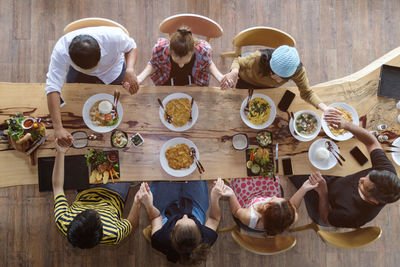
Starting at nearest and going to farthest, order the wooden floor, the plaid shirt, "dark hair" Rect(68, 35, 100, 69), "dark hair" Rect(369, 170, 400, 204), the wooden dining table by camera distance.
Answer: "dark hair" Rect(68, 35, 100, 69), "dark hair" Rect(369, 170, 400, 204), the wooden dining table, the plaid shirt, the wooden floor

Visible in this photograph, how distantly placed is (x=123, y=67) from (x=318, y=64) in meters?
2.45

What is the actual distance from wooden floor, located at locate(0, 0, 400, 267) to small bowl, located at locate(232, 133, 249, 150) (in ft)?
4.05

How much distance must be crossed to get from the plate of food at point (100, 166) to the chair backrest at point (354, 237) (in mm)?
1794

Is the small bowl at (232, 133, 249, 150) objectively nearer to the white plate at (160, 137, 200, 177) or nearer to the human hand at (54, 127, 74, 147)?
the white plate at (160, 137, 200, 177)

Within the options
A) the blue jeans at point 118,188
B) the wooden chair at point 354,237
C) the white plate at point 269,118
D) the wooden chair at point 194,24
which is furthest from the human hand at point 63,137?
the wooden chair at point 354,237

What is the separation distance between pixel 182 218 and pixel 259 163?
732mm

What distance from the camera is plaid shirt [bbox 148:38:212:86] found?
7.83 feet

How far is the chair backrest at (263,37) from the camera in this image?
96.4 inches

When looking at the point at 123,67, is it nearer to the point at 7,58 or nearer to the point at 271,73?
the point at 271,73

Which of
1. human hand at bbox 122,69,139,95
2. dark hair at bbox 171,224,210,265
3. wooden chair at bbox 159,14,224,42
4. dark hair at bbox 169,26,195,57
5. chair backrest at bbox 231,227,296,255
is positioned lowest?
chair backrest at bbox 231,227,296,255

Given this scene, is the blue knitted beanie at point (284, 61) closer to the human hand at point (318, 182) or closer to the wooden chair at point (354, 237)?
the human hand at point (318, 182)

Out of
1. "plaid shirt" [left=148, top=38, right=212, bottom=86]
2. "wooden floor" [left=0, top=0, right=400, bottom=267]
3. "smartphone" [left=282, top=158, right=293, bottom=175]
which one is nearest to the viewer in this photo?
"smartphone" [left=282, top=158, right=293, bottom=175]

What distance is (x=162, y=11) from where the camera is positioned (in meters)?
3.50

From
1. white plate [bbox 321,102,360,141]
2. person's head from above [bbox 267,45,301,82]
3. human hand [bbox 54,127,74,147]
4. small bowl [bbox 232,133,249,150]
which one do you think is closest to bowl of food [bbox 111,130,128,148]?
human hand [bbox 54,127,74,147]
